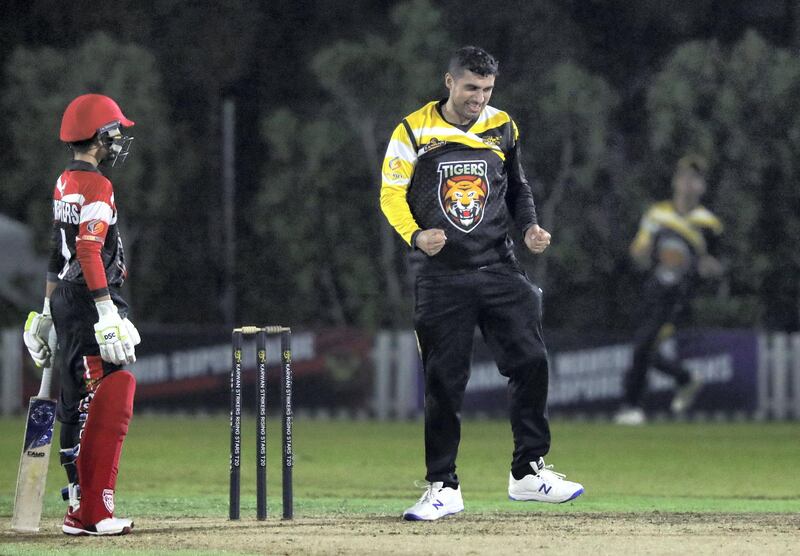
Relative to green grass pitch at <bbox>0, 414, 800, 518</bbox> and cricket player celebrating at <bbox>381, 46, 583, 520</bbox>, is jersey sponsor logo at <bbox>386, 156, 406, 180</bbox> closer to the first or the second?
cricket player celebrating at <bbox>381, 46, 583, 520</bbox>

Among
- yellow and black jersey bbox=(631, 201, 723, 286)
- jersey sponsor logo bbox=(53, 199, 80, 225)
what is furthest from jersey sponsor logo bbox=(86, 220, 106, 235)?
yellow and black jersey bbox=(631, 201, 723, 286)

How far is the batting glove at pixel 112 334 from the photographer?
26.2 ft

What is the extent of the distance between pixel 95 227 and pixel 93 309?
0.43 metres

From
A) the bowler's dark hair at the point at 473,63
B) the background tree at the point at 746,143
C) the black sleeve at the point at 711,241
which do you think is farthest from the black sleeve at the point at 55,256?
the background tree at the point at 746,143

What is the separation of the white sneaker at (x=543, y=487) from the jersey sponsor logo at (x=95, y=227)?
2527 mm

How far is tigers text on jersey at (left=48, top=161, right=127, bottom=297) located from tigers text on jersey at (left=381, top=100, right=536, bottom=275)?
1389 mm

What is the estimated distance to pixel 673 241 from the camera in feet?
78.4

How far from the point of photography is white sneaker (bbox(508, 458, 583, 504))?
872 centimetres

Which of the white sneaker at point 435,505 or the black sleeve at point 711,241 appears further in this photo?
the black sleeve at point 711,241

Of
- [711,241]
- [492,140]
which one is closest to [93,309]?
[492,140]

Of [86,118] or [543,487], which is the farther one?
[543,487]

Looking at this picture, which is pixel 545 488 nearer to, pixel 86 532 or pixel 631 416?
pixel 86 532

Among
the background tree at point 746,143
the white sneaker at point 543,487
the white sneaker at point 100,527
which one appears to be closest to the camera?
the white sneaker at point 100,527

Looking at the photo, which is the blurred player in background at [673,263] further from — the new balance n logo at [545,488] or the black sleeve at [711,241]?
the new balance n logo at [545,488]
